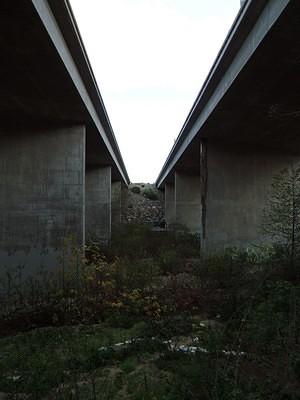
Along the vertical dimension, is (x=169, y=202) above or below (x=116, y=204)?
above

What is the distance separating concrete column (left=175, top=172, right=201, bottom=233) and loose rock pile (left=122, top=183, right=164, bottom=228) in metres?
9.53

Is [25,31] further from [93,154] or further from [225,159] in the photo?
[93,154]

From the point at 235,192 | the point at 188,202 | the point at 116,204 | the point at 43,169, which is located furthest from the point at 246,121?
the point at 116,204

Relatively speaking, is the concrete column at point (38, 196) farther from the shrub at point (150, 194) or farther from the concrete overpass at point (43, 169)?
the shrub at point (150, 194)

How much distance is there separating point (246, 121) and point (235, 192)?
3.70m

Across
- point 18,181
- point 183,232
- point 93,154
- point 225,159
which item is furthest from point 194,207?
point 18,181

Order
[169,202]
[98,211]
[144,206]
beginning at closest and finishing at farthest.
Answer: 1. [98,211]
2. [169,202]
3. [144,206]

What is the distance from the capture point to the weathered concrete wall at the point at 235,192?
14.7 meters

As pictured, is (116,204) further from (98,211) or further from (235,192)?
(235,192)

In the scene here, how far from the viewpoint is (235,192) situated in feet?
49.2

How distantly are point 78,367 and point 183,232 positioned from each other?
18236 millimetres

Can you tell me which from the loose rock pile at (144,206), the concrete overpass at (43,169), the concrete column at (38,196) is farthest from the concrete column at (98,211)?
the loose rock pile at (144,206)

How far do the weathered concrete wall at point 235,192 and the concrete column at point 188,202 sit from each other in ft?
33.2

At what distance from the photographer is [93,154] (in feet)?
63.4
